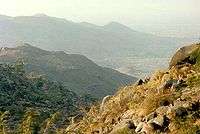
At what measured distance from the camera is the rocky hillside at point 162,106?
23141 millimetres

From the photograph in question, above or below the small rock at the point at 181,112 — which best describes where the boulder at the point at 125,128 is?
below

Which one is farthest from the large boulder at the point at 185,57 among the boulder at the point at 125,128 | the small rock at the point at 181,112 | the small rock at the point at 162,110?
the small rock at the point at 181,112

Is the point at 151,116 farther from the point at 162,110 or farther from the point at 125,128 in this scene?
the point at 125,128

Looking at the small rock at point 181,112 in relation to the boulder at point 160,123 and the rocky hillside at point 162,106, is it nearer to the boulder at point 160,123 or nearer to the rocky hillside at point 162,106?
the rocky hillside at point 162,106

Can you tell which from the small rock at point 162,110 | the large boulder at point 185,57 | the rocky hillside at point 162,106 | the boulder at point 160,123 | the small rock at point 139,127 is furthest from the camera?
the large boulder at point 185,57

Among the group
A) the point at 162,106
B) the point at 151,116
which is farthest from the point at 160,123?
the point at 162,106

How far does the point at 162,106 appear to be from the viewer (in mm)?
Result: 24641

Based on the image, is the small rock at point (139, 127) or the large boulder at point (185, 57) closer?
the small rock at point (139, 127)

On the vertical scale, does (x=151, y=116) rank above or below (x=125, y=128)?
above

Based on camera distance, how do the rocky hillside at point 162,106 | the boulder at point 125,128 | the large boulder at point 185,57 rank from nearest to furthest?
the rocky hillside at point 162,106 < the boulder at point 125,128 < the large boulder at point 185,57

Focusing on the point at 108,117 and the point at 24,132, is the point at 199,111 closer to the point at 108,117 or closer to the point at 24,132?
the point at 108,117

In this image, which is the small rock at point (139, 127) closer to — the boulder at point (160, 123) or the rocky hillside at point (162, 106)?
the rocky hillside at point (162, 106)

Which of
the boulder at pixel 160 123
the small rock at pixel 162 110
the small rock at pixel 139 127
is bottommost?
the small rock at pixel 139 127

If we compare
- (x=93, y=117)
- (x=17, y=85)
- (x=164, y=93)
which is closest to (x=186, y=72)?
(x=164, y=93)
